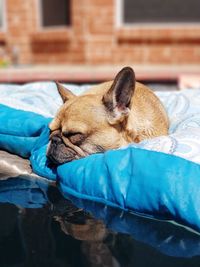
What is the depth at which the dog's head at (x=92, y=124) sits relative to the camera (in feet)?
9.25

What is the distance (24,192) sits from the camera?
93.0 inches

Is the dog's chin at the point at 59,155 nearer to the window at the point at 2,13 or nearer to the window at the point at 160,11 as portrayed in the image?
the window at the point at 160,11

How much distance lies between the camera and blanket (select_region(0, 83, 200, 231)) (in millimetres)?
2064

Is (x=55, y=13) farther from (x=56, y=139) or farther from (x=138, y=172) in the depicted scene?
(x=138, y=172)

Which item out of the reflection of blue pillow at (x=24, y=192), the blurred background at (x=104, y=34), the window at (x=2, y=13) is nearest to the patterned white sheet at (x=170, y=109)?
the reflection of blue pillow at (x=24, y=192)

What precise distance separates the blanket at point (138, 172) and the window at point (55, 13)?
773 cm

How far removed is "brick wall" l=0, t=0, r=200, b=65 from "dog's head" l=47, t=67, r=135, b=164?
7.02 m

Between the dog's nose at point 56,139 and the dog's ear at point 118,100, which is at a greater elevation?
the dog's ear at point 118,100

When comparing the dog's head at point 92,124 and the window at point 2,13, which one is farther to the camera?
the window at point 2,13

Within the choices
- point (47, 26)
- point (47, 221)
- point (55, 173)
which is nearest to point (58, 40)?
point (47, 26)

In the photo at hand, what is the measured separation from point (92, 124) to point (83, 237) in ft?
3.83

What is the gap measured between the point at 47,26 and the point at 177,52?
2.98 metres

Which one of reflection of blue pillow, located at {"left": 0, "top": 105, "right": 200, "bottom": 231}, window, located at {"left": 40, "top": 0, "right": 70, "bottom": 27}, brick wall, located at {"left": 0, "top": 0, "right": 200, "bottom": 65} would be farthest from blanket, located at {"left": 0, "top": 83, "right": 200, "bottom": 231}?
window, located at {"left": 40, "top": 0, "right": 70, "bottom": 27}

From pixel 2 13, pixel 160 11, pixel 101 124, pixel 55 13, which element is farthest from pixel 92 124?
pixel 2 13
